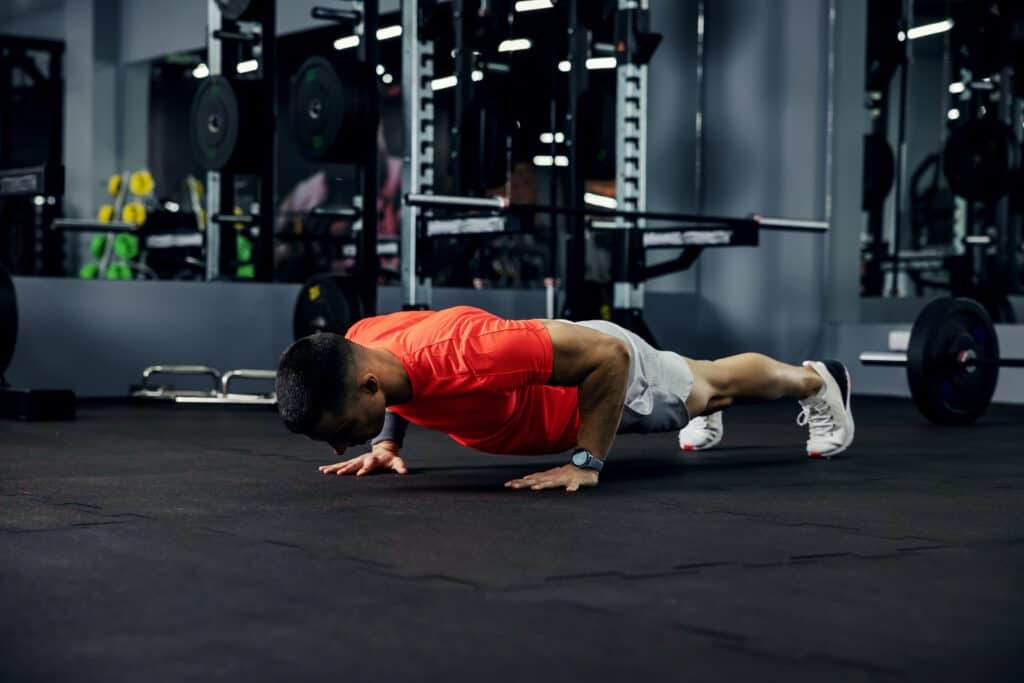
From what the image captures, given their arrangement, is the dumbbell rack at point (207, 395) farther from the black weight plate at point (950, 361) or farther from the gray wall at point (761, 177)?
the black weight plate at point (950, 361)

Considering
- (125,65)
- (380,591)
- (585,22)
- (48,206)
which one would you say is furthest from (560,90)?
(125,65)

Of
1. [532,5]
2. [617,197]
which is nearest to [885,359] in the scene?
[617,197]

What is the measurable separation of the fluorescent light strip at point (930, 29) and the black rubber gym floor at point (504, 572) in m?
5.16

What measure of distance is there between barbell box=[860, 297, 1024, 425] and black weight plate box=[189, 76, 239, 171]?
299cm

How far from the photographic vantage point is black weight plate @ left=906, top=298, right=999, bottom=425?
4.38 meters

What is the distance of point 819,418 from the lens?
11.4 feet

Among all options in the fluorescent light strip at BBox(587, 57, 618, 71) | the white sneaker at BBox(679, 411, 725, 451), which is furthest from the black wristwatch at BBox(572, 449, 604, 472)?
the fluorescent light strip at BBox(587, 57, 618, 71)

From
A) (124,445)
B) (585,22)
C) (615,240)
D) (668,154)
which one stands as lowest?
(124,445)

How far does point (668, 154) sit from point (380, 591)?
5.66m

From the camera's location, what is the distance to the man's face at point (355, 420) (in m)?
2.34

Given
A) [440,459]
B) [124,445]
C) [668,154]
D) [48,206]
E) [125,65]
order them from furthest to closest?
[125,65]
[668,154]
[48,206]
[124,445]
[440,459]

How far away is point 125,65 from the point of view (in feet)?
37.1

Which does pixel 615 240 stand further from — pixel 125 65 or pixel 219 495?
pixel 125 65

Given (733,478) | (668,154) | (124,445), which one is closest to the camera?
(733,478)
